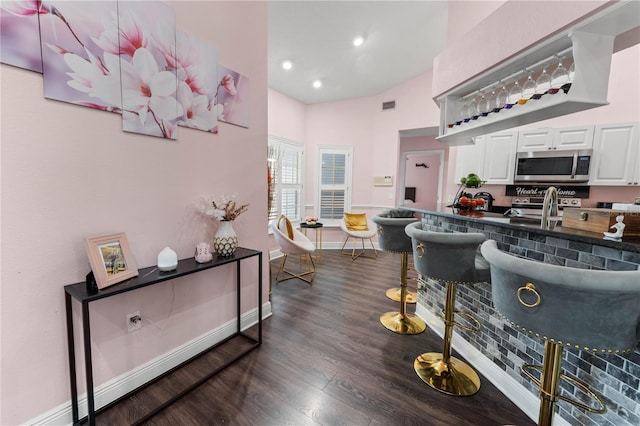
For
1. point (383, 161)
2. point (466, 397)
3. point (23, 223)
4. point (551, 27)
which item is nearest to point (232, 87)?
point (23, 223)

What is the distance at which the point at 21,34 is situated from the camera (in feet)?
3.69

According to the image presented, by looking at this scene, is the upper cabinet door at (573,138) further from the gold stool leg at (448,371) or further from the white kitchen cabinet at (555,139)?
the gold stool leg at (448,371)

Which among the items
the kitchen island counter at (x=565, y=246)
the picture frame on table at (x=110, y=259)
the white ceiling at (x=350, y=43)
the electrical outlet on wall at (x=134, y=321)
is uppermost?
the white ceiling at (x=350, y=43)

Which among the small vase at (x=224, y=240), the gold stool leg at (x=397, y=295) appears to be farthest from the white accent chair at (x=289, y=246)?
the small vase at (x=224, y=240)

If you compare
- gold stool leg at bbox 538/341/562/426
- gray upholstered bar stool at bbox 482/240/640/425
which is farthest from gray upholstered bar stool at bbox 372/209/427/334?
gray upholstered bar stool at bbox 482/240/640/425

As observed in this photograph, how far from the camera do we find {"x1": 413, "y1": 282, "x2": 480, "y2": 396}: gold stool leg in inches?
66.6

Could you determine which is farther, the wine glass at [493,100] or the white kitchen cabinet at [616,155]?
the white kitchen cabinet at [616,155]

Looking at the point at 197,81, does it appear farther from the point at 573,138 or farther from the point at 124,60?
the point at 573,138

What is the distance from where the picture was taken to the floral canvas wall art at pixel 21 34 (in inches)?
42.7

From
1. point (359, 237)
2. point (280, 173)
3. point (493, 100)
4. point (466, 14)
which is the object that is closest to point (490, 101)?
point (493, 100)

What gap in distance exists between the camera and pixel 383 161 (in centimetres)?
521

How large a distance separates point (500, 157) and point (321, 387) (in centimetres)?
408

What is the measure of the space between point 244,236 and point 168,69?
4.51 feet

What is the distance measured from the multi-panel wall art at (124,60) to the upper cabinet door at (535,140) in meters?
4.09
